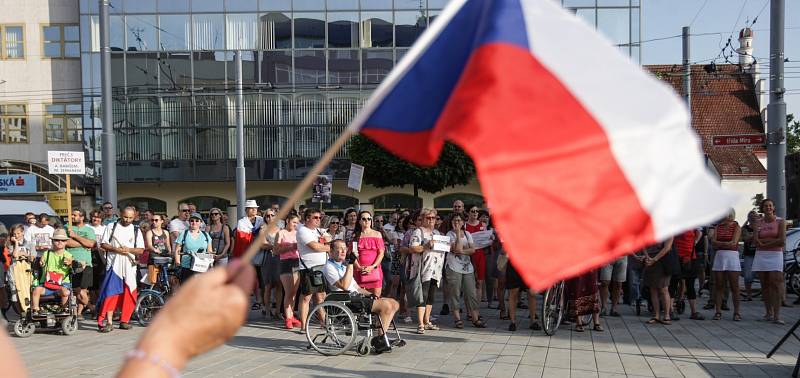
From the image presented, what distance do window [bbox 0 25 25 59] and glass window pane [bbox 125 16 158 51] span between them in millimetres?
6031

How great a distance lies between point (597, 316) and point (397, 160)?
2127cm

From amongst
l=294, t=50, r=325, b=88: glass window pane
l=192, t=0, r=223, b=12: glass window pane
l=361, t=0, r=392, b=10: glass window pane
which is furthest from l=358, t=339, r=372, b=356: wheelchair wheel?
l=192, t=0, r=223, b=12: glass window pane

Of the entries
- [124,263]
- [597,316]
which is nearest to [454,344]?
[597,316]

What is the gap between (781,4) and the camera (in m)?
16.6

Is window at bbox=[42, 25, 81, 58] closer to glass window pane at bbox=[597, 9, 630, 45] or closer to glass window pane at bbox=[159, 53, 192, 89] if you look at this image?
glass window pane at bbox=[159, 53, 192, 89]

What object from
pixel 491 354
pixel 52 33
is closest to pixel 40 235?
pixel 491 354

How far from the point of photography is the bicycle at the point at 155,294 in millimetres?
13492

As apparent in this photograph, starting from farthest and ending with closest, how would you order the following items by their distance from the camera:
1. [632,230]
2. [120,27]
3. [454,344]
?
[120,27] → [454,344] → [632,230]

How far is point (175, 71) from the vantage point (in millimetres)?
38688

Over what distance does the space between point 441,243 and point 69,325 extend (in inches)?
230

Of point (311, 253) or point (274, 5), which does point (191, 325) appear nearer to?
point (311, 253)

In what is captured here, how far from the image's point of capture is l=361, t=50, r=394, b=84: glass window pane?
3912cm

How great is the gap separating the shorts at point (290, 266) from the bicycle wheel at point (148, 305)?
2156 millimetres

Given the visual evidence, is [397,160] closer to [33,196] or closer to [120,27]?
[120,27]
